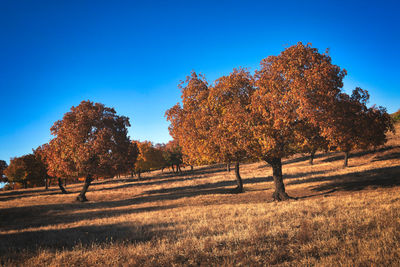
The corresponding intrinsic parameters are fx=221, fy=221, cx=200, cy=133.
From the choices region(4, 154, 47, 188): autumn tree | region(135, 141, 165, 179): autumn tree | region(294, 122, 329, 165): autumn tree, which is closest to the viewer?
region(294, 122, 329, 165): autumn tree

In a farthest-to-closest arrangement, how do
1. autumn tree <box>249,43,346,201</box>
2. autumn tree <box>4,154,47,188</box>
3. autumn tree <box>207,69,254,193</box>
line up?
1. autumn tree <box>4,154,47,188</box>
2. autumn tree <box>207,69,254,193</box>
3. autumn tree <box>249,43,346,201</box>

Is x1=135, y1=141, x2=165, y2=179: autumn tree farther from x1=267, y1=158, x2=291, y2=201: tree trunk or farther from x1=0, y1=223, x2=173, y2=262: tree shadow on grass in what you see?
x1=0, y1=223, x2=173, y2=262: tree shadow on grass

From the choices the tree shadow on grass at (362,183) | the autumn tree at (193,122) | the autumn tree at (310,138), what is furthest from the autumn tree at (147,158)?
the autumn tree at (310,138)

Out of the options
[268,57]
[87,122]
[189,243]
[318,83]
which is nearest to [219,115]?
[268,57]

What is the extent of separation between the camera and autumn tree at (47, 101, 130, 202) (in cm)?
2946

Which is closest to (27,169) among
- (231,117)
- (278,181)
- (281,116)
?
(231,117)

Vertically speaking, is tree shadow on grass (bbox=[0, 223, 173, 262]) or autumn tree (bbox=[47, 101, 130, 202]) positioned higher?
autumn tree (bbox=[47, 101, 130, 202])

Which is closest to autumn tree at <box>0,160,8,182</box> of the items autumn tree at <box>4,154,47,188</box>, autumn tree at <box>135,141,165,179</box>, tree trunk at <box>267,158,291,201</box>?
autumn tree at <box>4,154,47,188</box>

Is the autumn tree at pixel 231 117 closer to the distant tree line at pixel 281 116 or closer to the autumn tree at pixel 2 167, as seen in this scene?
the distant tree line at pixel 281 116

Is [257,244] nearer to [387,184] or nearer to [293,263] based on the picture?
[293,263]

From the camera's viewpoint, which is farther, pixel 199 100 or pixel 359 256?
pixel 199 100

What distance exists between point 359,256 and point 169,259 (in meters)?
5.10

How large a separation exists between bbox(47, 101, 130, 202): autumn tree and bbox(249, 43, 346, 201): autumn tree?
20924mm

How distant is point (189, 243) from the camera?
7.93m
